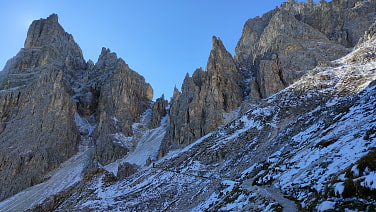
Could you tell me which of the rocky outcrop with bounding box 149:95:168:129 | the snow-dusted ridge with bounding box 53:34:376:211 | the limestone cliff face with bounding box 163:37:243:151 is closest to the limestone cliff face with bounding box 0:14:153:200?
the rocky outcrop with bounding box 149:95:168:129

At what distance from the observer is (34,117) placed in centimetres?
11250

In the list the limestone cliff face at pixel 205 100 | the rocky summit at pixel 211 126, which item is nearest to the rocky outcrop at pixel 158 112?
the rocky summit at pixel 211 126

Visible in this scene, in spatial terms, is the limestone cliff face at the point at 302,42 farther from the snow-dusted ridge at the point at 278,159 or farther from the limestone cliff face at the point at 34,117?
the limestone cliff face at the point at 34,117

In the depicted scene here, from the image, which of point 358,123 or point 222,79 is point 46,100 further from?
point 358,123

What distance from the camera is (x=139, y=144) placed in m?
107

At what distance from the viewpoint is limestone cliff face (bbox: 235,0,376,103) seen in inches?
3581

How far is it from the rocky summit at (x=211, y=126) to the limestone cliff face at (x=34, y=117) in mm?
498

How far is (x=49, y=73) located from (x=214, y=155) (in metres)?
100

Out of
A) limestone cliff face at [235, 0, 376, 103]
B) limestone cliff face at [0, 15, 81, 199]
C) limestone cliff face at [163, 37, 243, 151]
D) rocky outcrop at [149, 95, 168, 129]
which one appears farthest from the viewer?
rocky outcrop at [149, 95, 168, 129]

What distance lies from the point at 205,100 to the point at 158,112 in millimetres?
39075

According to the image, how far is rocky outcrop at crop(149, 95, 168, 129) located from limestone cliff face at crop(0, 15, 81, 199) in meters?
31.6

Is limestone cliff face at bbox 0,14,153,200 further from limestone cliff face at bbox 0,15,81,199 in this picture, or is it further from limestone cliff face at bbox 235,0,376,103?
limestone cliff face at bbox 235,0,376,103

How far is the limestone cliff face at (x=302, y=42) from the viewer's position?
298 feet

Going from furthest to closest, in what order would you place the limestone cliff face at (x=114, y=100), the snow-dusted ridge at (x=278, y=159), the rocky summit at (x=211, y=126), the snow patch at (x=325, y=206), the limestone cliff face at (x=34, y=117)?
the limestone cliff face at (x=114, y=100) < the limestone cliff face at (x=34, y=117) < the rocky summit at (x=211, y=126) < the snow-dusted ridge at (x=278, y=159) < the snow patch at (x=325, y=206)
